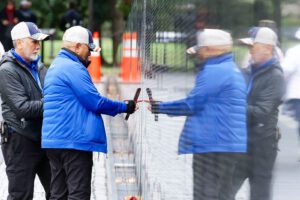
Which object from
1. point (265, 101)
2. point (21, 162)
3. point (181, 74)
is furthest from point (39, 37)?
point (265, 101)

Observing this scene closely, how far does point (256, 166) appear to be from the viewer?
2221 mm

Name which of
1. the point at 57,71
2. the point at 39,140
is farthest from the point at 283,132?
the point at 39,140

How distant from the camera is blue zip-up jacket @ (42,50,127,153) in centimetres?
580

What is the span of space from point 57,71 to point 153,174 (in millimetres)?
1109

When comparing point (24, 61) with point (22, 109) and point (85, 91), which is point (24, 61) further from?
point (85, 91)

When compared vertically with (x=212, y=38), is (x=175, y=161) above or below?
below

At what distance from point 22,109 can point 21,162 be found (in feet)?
1.41

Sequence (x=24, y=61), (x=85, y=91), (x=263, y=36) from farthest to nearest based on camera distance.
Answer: (x=24, y=61) < (x=85, y=91) < (x=263, y=36)

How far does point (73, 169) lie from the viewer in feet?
19.4

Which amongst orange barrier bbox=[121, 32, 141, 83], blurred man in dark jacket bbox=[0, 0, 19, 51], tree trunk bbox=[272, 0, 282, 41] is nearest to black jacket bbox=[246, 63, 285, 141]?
tree trunk bbox=[272, 0, 282, 41]

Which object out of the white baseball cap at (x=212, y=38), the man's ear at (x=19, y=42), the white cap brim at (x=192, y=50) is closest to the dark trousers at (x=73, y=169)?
the man's ear at (x=19, y=42)

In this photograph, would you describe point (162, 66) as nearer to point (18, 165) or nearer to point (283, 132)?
point (18, 165)

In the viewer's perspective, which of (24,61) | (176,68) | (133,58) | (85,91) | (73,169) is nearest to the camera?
(176,68)

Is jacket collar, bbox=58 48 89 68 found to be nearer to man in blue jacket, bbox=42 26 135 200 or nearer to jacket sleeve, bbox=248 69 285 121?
man in blue jacket, bbox=42 26 135 200
